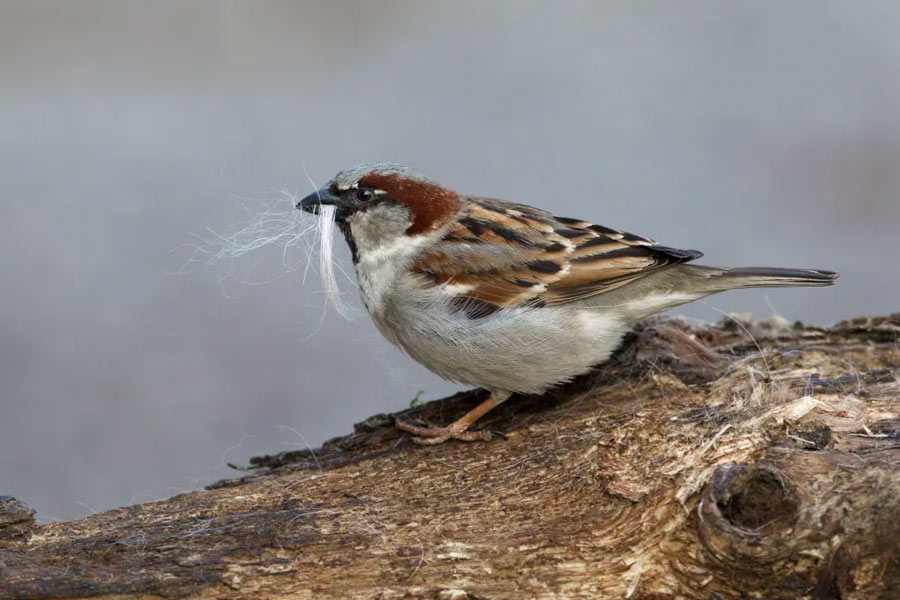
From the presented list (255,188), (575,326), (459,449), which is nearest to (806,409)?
(575,326)

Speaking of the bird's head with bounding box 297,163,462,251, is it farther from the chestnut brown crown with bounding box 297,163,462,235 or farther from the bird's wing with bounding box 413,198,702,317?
the bird's wing with bounding box 413,198,702,317

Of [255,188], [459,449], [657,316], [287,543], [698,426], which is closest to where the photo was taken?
[287,543]

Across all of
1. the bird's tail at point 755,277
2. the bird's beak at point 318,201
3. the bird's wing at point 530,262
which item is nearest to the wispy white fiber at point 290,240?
the bird's beak at point 318,201

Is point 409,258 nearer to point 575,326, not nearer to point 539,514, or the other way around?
point 575,326

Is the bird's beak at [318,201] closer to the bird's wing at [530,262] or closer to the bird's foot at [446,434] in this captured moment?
the bird's wing at [530,262]

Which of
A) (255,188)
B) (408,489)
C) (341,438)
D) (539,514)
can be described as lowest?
(539,514)

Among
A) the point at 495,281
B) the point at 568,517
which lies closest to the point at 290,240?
the point at 495,281

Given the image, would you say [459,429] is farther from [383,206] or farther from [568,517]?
[383,206]
